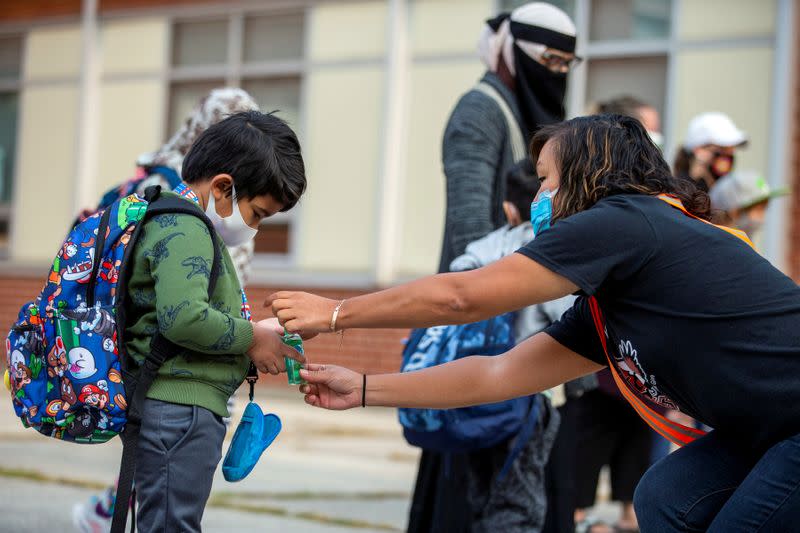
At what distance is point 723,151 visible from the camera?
6316 millimetres

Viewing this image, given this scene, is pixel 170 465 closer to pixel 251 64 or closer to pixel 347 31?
pixel 347 31

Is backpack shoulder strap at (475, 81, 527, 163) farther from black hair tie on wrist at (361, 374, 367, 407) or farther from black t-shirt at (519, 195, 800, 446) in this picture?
black t-shirt at (519, 195, 800, 446)

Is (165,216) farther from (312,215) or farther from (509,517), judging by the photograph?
(312,215)

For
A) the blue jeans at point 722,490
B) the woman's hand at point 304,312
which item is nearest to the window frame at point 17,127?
the woman's hand at point 304,312

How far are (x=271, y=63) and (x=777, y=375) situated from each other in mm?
10779

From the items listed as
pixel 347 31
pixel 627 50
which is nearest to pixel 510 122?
pixel 627 50

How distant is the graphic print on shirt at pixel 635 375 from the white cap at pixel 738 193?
3.19 m

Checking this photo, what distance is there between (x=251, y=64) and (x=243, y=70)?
0.12 meters

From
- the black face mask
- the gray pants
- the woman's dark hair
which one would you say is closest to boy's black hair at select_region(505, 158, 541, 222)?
the black face mask

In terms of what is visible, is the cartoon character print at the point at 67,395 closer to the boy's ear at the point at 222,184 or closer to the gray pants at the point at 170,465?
the gray pants at the point at 170,465

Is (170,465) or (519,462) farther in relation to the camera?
(519,462)

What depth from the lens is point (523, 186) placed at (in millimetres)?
4426

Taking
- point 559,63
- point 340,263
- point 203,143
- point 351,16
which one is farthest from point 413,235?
point 203,143

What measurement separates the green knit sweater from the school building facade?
7.45m
